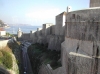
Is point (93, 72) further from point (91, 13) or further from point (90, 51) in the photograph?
point (91, 13)

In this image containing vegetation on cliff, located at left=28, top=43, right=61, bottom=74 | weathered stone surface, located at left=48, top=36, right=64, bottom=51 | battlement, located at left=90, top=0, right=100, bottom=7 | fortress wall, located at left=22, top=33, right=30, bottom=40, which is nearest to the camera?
battlement, located at left=90, top=0, right=100, bottom=7

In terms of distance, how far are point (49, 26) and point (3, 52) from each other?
10369 mm

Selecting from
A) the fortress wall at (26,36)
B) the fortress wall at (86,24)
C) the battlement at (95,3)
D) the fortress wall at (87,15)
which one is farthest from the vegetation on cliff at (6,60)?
the fortress wall at (26,36)

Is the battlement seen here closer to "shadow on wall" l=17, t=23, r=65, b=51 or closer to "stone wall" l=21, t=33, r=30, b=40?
"shadow on wall" l=17, t=23, r=65, b=51

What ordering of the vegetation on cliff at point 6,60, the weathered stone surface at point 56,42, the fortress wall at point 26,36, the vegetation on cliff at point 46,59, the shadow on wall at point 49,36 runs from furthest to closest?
1. the fortress wall at point 26,36
2. the shadow on wall at point 49,36
3. the weathered stone surface at point 56,42
4. the vegetation on cliff at point 6,60
5. the vegetation on cliff at point 46,59

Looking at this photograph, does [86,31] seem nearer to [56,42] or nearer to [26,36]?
[56,42]

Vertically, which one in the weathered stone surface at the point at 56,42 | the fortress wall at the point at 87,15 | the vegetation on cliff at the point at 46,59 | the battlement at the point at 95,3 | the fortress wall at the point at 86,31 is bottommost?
the vegetation on cliff at the point at 46,59

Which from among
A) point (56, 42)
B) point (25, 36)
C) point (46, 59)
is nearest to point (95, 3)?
point (46, 59)

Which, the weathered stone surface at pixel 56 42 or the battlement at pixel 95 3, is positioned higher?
the battlement at pixel 95 3

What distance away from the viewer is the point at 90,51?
745 cm

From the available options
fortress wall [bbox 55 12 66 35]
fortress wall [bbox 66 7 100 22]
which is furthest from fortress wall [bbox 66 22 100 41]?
fortress wall [bbox 55 12 66 35]

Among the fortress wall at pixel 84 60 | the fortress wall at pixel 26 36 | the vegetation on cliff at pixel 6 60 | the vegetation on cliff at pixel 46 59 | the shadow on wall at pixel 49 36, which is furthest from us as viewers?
the fortress wall at pixel 26 36

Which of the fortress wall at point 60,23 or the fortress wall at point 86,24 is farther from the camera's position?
the fortress wall at point 60,23

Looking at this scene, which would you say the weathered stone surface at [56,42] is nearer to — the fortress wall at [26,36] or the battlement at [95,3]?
the battlement at [95,3]
